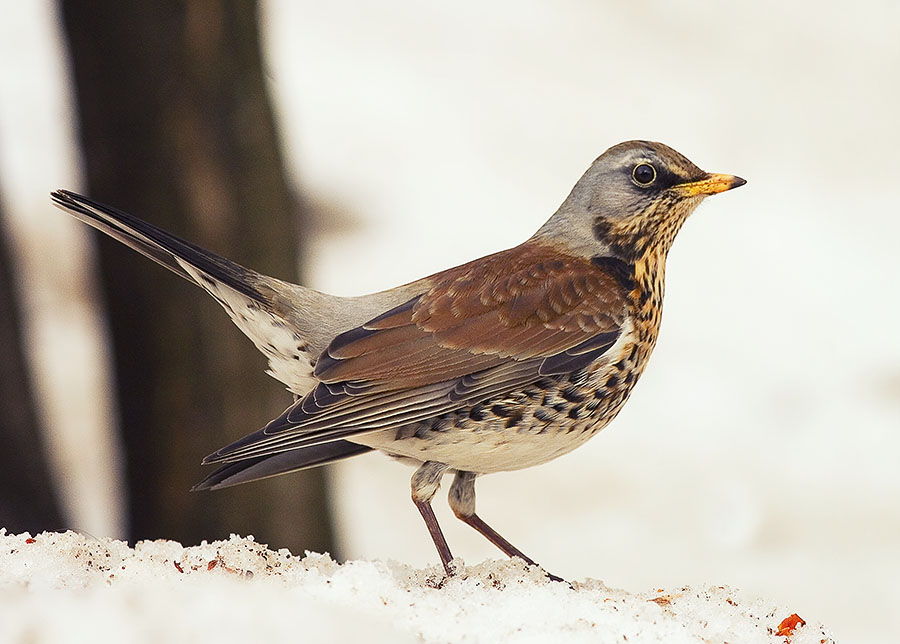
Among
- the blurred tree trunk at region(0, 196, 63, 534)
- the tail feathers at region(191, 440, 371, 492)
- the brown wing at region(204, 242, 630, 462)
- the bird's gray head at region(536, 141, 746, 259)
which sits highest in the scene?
the bird's gray head at region(536, 141, 746, 259)

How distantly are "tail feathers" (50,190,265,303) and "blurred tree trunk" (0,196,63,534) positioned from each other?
359 centimetres

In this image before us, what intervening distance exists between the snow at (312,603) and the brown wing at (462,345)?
1.51 feet

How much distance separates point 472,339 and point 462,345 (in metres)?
0.04

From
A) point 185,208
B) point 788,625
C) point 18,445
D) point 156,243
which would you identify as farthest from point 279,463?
point 18,445

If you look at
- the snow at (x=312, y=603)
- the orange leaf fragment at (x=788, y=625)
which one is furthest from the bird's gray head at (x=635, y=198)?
the orange leaf fragment at (x=788, y=625)

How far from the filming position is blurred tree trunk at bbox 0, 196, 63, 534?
7.02 metres

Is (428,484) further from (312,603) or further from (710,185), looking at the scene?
(710,185)

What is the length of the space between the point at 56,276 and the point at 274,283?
8433 millimetres

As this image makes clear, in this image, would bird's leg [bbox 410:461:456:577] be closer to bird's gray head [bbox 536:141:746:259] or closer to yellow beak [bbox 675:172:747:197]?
bird's gray head [bbox 536:141:746:259]

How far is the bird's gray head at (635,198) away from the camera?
4.16 meters

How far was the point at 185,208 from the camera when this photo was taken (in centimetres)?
637

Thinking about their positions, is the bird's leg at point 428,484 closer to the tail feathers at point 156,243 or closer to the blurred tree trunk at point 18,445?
the tail feathers at point 156,243

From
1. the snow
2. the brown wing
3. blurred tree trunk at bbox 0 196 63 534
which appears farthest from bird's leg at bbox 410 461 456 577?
blurred tree trunk at bbox 0 196 63 534

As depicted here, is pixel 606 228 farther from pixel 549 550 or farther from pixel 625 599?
pixel 549 550
